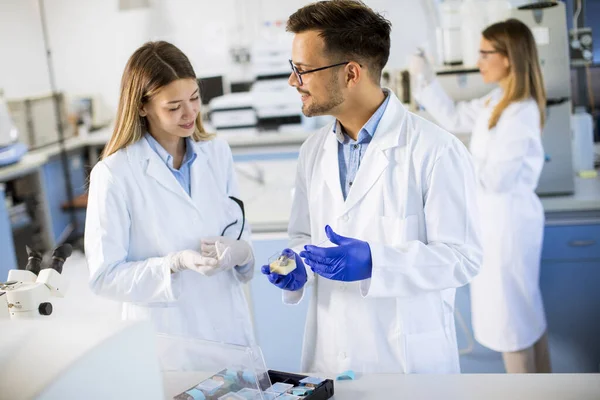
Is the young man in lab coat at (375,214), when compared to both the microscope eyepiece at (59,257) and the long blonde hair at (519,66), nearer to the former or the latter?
the microscope eyepiece at (59,257)

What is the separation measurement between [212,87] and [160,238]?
7.25 feet

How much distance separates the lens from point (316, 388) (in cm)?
135

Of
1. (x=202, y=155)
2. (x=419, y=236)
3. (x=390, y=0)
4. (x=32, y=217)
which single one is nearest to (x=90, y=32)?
(x=32, y=217)

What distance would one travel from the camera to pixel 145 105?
1.79 m

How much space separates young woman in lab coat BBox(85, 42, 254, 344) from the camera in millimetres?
1697

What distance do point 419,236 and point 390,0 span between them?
2.21 meters

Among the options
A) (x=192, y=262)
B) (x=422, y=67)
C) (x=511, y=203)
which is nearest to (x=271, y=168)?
(x=422, y=67)

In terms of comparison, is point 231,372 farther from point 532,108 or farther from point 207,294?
point 532,108

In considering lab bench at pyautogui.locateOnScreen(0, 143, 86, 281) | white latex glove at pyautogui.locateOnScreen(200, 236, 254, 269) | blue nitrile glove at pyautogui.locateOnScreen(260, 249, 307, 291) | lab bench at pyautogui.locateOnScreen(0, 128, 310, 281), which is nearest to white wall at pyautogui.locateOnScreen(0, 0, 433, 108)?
lab bench at pyautogui.locateOnScreen(0, 128, 310, 281)

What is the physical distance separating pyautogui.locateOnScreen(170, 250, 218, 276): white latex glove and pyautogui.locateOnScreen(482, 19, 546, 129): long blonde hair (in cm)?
148


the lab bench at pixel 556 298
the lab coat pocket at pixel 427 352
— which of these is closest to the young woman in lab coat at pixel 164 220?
the lab coat pocket at pixel 427 352

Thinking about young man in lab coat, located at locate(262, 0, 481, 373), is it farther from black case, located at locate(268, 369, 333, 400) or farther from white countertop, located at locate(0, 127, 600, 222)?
white countertop, located at locate(0, 127, 600, 222)

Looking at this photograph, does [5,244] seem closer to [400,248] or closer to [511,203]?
[511,203]

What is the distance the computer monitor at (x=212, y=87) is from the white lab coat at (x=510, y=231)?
168 cm
